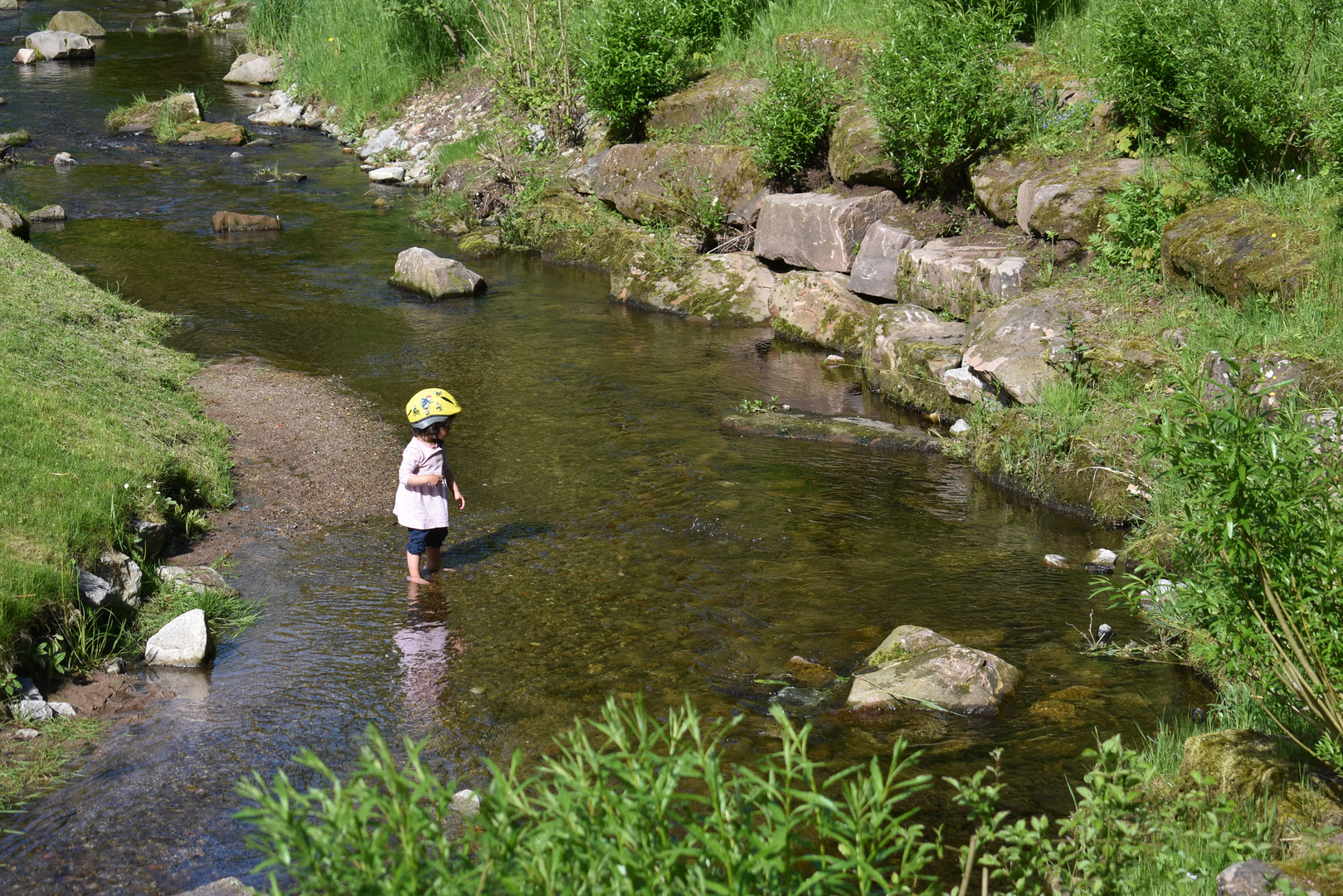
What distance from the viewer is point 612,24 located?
16.2m

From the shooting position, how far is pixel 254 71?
91.5ft

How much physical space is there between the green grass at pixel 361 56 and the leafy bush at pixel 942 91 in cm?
1412

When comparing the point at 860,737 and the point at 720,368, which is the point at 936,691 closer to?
the point at 860,737

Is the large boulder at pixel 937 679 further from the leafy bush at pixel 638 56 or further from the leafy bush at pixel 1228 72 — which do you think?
the leafy bush at pixel 638 56

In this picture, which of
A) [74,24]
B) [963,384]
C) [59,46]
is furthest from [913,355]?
[74,24]

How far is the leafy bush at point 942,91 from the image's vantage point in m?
11.8

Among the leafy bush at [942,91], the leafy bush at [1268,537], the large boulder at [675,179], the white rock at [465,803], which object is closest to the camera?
the leafy bush at [1268,537]

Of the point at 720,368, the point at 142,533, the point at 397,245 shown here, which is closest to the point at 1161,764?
the point at 142,533

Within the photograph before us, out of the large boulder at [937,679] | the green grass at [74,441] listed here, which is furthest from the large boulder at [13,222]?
the large boulder at [937,679]

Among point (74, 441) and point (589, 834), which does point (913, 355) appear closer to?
point (74, 441)

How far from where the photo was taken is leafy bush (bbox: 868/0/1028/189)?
1180 cm

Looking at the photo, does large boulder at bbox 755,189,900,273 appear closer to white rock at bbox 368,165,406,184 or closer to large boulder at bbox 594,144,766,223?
large boulder at bbox 594,144,766,223

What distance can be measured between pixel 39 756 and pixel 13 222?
41.4 ft

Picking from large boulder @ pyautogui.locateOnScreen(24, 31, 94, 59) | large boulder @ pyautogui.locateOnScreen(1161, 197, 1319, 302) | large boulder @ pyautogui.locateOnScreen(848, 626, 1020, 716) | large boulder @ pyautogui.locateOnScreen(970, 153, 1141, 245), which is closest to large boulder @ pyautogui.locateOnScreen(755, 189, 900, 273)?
large boulder @ pyautogui.locateOnScreen(970, 153, 1141, 245)
